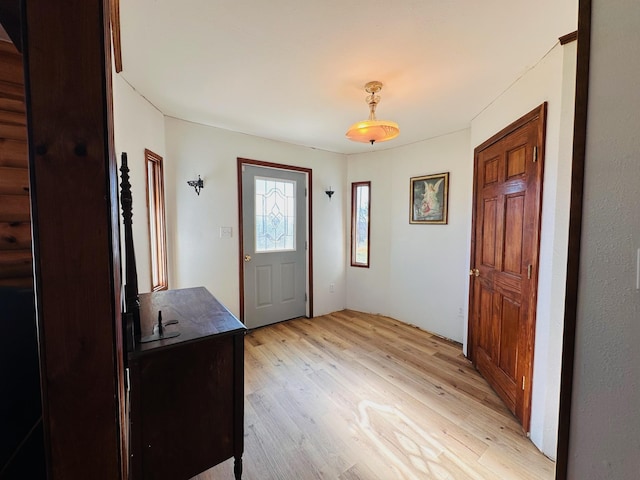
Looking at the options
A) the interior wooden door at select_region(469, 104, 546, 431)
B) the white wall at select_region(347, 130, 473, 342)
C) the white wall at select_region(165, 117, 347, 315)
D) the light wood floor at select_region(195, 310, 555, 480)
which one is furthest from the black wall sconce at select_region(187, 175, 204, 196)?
the interior wooden door at select_region(469, 104, 546, 431)

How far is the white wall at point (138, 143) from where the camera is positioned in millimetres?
1811

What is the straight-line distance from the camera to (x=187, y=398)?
1.16 meters

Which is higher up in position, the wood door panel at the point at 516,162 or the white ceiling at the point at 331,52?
the white ceiling at the point at 331,52

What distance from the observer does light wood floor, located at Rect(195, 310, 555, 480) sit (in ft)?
4.85

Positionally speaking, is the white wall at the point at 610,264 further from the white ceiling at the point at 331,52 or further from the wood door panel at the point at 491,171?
the wood door panel at the point at 491,171

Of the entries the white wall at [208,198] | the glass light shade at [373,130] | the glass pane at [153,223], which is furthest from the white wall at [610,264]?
the white wall at [208,198]

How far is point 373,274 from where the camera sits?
380 cm

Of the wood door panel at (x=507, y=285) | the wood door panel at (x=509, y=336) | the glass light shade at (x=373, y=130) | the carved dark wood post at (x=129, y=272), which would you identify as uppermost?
the glass light shade at (x=373, y=130)

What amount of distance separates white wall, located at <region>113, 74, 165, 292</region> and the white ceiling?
0.11 metres

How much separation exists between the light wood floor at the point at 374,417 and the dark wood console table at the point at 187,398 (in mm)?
359

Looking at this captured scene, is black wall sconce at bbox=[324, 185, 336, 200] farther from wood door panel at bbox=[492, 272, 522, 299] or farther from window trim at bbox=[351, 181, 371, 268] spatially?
→ wood door panel at bbox=[492, 272, 522, 299]

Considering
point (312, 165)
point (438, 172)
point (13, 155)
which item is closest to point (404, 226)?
point (438, 172)

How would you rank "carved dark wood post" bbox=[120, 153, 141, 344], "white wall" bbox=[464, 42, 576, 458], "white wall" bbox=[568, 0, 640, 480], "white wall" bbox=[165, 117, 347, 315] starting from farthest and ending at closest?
"white wall" bbox=[165, 117, 347, 315] → "white wall" bbox=[464, 42, 576, 458] → "carved dark wood post" bbox=[120, 153, 141, 344] → "white wall" bbox=[568, 0, 640, 480]

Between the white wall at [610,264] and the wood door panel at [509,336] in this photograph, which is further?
the wood door panel at [509,336]
